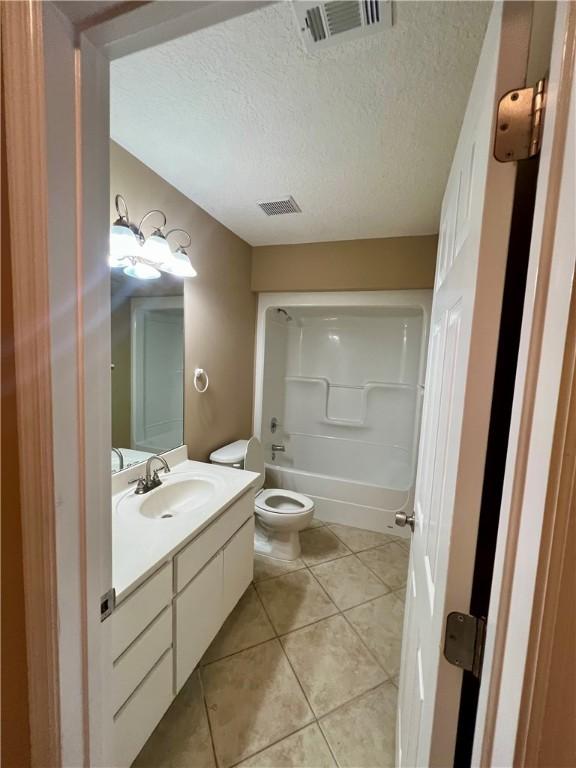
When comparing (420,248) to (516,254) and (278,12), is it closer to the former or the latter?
(278,12)

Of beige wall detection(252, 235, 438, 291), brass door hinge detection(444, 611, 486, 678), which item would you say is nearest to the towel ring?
beige wall detection(252, 235, 438, 291)

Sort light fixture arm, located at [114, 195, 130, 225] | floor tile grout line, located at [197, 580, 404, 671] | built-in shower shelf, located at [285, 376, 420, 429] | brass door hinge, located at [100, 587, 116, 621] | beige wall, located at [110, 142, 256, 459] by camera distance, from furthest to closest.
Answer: built-in shower shelf, located at [285, 376, 420, 429], beige wall, located at [110, 142, 256, 459], floor tile grout line, located at [197, 580, 404, 671], light fixture arm, located at [114, 195, 130, 225], brass door hinge, located at [100, 587, 116, 621]

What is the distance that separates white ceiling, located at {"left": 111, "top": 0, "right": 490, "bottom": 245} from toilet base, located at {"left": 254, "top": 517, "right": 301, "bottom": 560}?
2276 millimetres

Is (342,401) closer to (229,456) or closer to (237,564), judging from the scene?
(229,456)

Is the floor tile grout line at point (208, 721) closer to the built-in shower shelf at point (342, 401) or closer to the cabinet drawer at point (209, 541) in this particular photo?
the cabinet drawer at point (209, 541)

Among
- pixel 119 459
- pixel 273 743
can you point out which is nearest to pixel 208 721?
pixel 273 743

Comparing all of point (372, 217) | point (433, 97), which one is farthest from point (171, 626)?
point (372, 217)

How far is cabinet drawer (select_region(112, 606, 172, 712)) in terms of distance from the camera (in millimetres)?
900

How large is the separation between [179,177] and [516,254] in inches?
71.3

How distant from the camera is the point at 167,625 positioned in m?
1.10

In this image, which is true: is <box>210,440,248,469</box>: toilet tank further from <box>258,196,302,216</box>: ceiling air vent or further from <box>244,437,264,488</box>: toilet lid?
<box>258,196,302,216</box>: ceiling air vent

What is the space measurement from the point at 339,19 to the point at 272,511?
7.67 feet

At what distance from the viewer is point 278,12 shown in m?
0.87

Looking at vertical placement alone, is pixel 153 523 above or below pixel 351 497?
above
